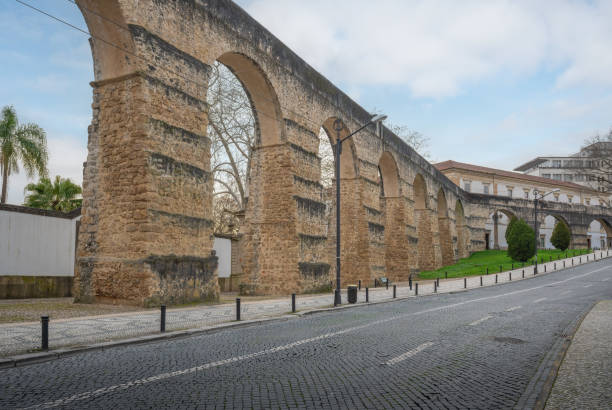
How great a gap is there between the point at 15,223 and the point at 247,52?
9771 millimetres

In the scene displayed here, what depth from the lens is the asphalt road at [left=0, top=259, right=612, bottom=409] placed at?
4.53 m

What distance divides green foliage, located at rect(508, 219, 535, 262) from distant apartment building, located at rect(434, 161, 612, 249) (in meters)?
22.8

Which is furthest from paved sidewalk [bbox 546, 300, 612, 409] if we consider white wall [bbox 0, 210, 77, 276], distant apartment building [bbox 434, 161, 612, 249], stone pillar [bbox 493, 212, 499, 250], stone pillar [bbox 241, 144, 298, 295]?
distant apartment building [bbox 434, 161, 612, 249]

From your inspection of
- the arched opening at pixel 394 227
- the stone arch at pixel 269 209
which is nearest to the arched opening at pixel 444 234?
the arched opening at pixel 394 227

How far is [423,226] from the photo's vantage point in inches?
1635

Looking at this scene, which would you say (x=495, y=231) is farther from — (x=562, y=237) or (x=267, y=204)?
(x=267, y=204)

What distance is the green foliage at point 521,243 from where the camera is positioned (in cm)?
4103

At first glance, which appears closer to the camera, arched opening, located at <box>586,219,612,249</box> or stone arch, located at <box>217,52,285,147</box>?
stone arch, located at <box>217,52,285,147</box>

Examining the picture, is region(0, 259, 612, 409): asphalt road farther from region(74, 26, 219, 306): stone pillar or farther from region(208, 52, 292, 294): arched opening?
region(208, 52, 292, 294): arched opening

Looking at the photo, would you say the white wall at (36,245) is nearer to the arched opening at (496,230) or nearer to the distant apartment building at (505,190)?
the distant apartment building at (505,190)

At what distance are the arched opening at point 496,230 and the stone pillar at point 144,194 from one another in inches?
2245

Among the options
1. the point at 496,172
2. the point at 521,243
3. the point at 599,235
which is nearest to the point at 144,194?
the point at 521,243

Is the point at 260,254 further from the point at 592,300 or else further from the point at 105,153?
the point at 592,300

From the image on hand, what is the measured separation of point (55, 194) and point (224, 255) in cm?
1223
